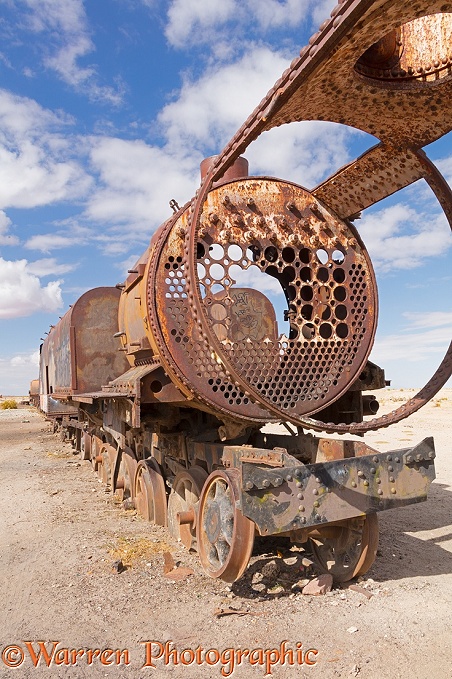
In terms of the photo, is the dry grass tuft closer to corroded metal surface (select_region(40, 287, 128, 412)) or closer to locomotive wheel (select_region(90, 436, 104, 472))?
corroded metal surface (select_region(40, 287, 128, 412))

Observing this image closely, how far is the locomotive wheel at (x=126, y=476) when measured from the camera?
23.7 ft

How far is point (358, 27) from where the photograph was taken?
2.88 meters

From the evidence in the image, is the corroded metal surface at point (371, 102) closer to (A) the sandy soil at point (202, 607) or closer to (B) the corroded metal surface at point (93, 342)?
(A) the sandy soil at point (202, 607)

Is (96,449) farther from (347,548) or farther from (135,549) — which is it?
(347,548)

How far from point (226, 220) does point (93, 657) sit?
3248mm

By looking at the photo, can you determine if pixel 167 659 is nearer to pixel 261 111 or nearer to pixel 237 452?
pixel 237 452

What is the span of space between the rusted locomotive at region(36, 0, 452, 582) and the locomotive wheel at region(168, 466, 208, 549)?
2cm

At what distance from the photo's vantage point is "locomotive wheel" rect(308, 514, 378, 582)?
14.2 ft

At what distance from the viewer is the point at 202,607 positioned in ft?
13.3

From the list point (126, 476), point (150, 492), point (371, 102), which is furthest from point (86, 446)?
point (371, 102)

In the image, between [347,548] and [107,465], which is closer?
[347,548]

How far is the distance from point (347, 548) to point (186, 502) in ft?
5.70

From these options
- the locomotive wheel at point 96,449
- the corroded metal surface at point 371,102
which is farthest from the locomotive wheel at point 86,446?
the corroded metal surface at point 371,102

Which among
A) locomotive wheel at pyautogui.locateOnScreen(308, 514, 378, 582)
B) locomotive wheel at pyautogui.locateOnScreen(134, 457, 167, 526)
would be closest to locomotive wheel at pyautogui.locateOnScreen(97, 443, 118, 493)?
locomotive wheel at pyautogui.locateOnScreen(134, 457, 167, 526)
